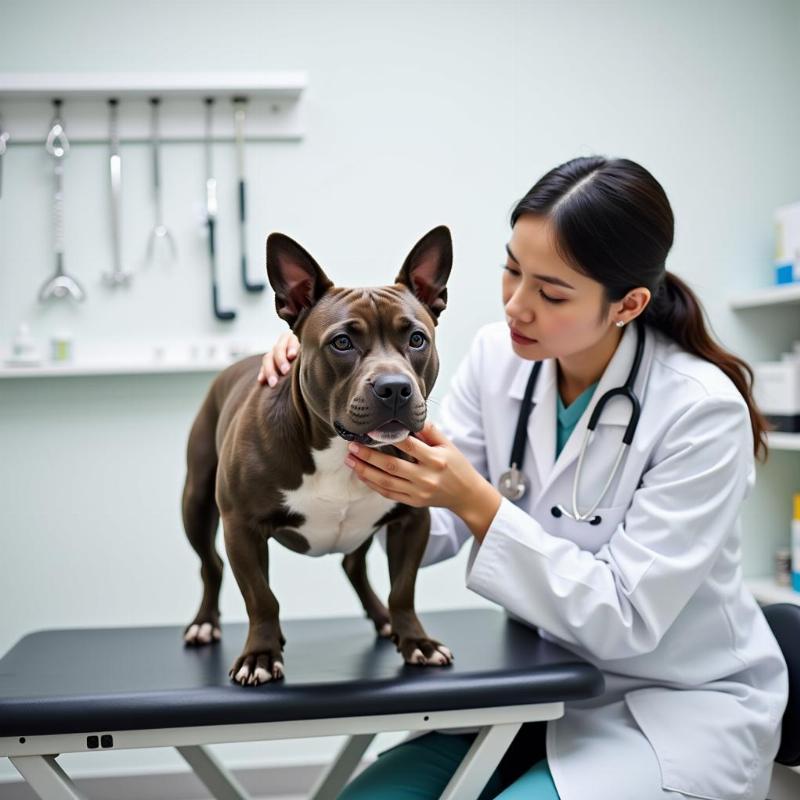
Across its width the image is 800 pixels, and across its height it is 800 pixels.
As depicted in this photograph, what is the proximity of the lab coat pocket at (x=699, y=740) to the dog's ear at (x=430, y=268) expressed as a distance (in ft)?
2.04

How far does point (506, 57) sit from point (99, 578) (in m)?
1.75

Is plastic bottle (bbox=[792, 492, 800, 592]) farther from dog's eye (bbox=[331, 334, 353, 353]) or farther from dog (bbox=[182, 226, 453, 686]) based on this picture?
dog's eye (bbox=[331, 334, 353, 353])

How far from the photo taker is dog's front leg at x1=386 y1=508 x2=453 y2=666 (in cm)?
122

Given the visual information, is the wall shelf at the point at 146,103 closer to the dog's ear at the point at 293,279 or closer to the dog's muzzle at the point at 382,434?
the dog's ear at the point at 293,279

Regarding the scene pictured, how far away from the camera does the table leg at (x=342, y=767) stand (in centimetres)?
151

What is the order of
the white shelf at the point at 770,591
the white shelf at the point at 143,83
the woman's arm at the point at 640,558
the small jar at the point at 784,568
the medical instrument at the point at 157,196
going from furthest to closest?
the small jar at the point at 784,568 < the white shelf at the point at 770,591 < the medical instrument at the point at 157,196 < the white shelf at the point at 143,83 < the woman's arm at the point at 640,558

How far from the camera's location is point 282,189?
234 cm

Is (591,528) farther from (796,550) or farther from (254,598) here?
(796,550)

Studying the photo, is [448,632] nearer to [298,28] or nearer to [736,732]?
[736,732]

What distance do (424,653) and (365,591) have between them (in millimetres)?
266

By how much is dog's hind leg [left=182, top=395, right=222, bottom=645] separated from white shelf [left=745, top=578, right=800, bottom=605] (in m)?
1.56

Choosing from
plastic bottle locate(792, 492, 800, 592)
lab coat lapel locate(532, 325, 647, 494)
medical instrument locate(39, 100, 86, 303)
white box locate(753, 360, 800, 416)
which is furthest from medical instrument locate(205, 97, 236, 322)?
plastic bottle locate(792, 492, 800, 592)

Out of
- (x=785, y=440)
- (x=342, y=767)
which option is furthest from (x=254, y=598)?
(x=785, y=440)

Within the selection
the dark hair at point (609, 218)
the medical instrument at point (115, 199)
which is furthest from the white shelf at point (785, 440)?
the medical instrument at point (115, 199)
